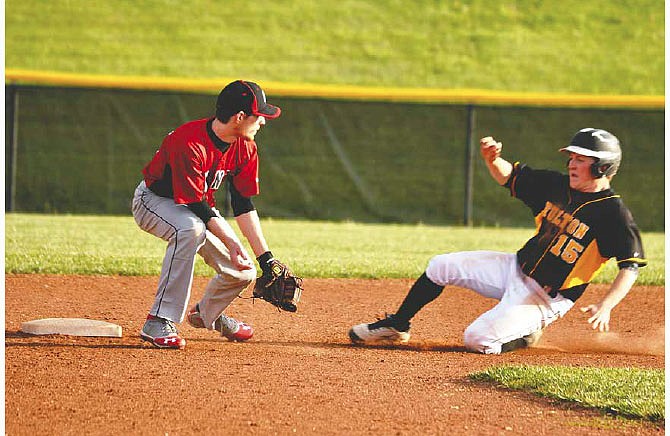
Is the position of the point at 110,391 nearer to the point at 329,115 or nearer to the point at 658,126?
the point at 329,115

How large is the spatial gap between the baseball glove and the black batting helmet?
61.5 inches

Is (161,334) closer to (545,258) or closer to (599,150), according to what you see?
(545,258)

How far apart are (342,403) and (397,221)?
9012mm

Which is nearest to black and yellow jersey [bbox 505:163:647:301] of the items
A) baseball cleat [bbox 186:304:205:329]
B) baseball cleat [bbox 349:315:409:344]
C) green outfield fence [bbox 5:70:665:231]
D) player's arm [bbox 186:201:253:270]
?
baseball cleat [bbox 349:315:409:344]

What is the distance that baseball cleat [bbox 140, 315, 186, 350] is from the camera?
4992 millimetres

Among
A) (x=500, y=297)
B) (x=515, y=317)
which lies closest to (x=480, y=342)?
(x=515, y=317)

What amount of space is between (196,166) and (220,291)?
77 centimetres

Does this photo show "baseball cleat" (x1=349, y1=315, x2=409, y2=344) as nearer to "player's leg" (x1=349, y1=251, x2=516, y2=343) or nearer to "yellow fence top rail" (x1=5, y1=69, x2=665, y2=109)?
"player's leg" (x1=349, y1=251, x2=516, y2=343)

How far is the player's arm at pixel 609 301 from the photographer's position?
4574 millimetres

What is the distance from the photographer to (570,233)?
505 centimetres

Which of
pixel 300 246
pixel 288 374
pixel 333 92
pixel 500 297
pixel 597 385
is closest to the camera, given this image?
pixel 597 385

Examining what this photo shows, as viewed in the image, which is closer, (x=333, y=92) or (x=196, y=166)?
(x=196, y=166)

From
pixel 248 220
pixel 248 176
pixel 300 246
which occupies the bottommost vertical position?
pixel 300 246

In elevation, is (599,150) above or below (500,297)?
above
